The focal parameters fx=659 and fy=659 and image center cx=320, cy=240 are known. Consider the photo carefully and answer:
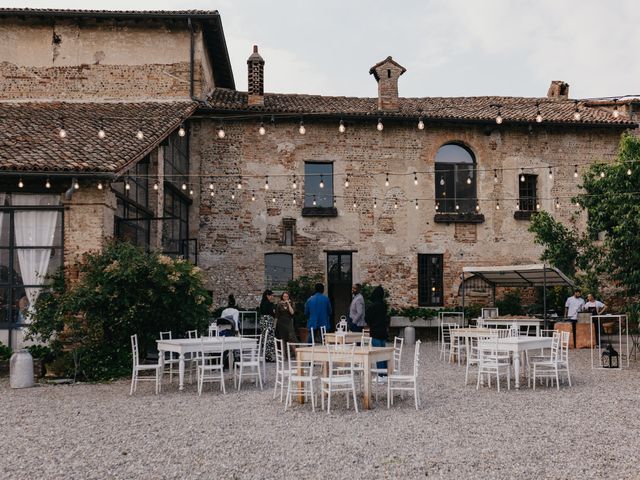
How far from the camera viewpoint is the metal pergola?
634 inches

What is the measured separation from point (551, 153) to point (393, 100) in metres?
5.11

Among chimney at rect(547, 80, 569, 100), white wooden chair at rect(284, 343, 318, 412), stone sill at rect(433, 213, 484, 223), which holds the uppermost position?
chimney at rect(547, 80, 569, 100)

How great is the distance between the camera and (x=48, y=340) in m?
12.0

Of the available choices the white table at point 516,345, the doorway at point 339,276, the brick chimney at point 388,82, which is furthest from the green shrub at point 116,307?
the brick chimney at point 388,82

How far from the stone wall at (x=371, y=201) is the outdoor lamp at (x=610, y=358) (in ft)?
21.0

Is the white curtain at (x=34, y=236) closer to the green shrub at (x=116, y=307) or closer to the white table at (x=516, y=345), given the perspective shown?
the green shrub at (x=116, y=307)

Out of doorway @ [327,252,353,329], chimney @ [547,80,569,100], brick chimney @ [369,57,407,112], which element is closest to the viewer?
doorway @ [327,252,353,329]

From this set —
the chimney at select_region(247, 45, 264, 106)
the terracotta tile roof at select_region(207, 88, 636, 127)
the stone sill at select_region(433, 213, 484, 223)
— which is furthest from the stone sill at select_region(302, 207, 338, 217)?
the chimney at select_region(247, 45, 264, 106)

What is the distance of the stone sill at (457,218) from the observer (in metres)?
19.6

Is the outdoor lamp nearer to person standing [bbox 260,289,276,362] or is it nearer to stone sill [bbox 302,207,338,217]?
person standing [bbox 260,289,276,362]

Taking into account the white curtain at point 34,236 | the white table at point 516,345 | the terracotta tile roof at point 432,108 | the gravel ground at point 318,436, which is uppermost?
the terracotta tile roof at point 432,108

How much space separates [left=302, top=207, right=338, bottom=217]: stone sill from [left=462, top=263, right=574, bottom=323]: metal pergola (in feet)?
13.6

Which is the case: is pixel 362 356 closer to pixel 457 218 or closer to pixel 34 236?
pixel 34 236

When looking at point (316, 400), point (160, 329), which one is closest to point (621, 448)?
point (316, 400)
